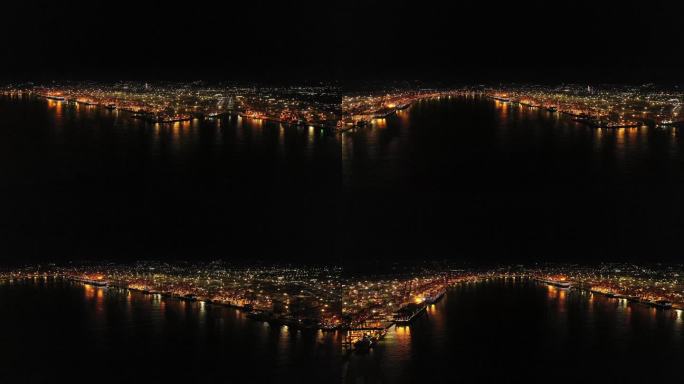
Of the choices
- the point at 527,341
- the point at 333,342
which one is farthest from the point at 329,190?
the point at 527,341

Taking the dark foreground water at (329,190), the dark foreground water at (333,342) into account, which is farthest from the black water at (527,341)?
the dark foreground water at (329,190)

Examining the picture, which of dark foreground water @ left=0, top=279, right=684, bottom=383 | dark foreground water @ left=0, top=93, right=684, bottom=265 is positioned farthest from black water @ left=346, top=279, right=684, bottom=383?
dark foreground water @ left=0, top=93, right=684, bottom=265

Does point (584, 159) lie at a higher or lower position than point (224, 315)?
higher

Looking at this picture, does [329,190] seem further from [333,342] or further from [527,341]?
[527,341]

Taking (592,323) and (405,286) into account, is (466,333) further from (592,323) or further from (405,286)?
(592,323)

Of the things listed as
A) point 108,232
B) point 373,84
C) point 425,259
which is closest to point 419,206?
point 425,259

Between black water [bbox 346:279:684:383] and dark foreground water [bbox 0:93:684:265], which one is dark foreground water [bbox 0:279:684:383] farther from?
dark foreground water [bbox 0:93:684:265]

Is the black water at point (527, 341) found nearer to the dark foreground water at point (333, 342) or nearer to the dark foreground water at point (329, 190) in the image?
the dark foreground water at point (333, 342)
